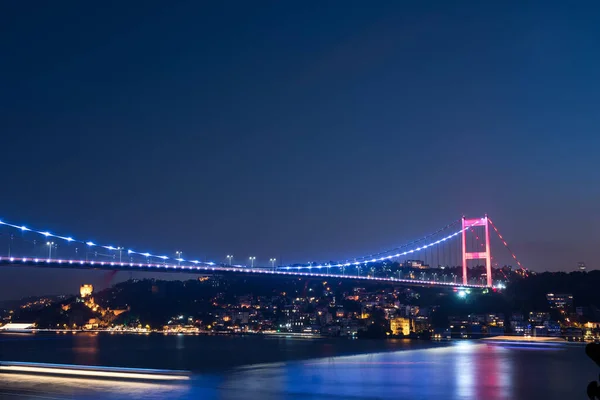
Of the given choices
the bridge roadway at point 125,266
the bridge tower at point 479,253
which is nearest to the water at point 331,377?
the bridge roadway at point 125,266

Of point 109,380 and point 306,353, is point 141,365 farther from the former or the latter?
point 306,353

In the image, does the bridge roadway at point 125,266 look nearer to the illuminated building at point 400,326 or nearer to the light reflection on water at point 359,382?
the light reflection on water at point 359,382

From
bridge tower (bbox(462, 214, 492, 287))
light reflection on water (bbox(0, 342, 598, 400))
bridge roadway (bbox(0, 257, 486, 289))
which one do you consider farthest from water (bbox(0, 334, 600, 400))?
bridge tower (bbox(462, 214, 492, 287))

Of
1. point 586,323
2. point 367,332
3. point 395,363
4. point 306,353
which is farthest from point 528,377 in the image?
point 586,323

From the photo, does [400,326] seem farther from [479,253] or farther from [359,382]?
[359,382]

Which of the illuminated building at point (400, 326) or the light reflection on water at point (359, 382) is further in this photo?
the illuminated building at point (400, 326)

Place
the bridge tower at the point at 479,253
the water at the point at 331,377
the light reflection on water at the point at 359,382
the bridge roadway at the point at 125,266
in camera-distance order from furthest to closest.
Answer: the bridge tower at the point at 479,253 < the bridge roadway at the point at 125,266 < the water at the point at 331,377 < the light reflection on water at the point at 359,382
